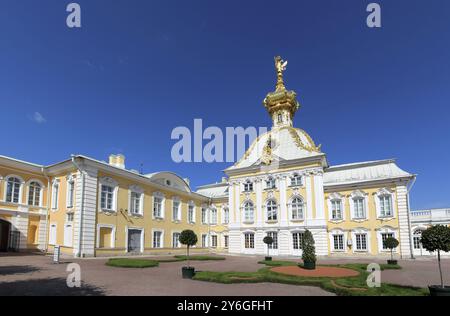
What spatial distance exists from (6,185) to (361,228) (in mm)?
31227

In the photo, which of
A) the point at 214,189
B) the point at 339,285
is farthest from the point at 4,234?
the point at 214,189

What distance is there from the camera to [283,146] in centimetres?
3634

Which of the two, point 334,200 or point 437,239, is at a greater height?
point 334,200

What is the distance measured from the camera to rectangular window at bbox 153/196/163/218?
1239 inches

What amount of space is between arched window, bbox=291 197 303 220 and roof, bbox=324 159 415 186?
384 cm

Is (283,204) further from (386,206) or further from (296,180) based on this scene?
(386,206)

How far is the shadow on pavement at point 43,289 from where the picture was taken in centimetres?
912

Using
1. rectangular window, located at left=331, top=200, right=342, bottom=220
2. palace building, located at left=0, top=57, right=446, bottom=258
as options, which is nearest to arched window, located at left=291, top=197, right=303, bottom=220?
palace building, located at left=0, top=57, right=446, bottom=258

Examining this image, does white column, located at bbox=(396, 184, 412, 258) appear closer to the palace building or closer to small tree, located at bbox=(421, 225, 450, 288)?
the palace building

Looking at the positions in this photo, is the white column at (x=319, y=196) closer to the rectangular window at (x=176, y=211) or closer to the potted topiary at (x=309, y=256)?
the potted topiary at (x=309, y=256)

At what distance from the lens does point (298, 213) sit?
32.7 m

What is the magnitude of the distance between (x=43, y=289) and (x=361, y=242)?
28716mm
